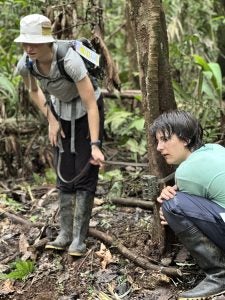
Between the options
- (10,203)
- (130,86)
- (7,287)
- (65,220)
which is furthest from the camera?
(130,86)

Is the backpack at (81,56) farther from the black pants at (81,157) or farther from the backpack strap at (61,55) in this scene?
the black pants at (81,157)

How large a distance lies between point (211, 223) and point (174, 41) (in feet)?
15.0

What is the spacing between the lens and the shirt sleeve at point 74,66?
335 cm

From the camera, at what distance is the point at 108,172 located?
562cm

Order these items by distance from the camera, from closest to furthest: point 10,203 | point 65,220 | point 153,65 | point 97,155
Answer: point 153,65 < point 97,155 < point 65,220 < point 10,203

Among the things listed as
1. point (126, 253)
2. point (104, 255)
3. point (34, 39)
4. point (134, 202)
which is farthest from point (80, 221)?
point (34, 39)

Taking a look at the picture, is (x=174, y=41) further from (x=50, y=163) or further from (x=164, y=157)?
(x=164, y=157)

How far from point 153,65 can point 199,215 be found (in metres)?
1.02

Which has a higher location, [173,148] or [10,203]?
[173,148]

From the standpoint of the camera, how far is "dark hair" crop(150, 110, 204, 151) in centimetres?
298

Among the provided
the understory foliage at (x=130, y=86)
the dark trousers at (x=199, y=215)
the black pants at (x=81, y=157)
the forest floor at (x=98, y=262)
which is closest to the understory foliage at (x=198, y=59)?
the understory foliage at (x=130, y=86)

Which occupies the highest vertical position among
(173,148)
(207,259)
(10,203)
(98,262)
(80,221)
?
(173,148)

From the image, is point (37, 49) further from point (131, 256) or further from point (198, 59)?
point (198, 59)

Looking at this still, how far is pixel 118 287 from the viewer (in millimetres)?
3348
